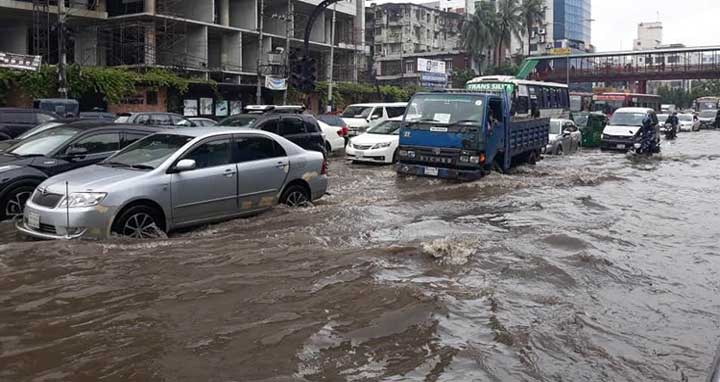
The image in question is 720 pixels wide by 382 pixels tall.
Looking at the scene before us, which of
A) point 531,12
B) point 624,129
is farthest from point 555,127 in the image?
point 531,12

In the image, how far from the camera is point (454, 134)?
14.7 metres

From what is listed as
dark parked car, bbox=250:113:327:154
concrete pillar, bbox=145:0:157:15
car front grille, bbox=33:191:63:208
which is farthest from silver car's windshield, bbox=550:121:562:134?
concrete pillar, bbox=145:0:157:15

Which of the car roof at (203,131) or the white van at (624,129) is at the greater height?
the white van at (624,129)

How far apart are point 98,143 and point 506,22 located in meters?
70.6

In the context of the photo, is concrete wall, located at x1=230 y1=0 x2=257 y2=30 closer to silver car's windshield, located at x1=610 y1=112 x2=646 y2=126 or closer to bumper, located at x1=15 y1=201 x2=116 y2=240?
silver car's windshield, located at x1=610 y1=112 x2=646 y2=126

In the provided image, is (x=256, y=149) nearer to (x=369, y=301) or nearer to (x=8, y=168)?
(x=8, y=168)

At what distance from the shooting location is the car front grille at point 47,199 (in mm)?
7652

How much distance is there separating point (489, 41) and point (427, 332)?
72934mm

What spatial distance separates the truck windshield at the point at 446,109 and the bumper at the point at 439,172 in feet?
3.43

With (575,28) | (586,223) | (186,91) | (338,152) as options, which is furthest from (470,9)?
(586,223)

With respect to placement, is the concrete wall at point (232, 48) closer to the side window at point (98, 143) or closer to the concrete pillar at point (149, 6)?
the concrete pillar at point (149, 6)

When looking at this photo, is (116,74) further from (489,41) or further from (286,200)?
(489,41)

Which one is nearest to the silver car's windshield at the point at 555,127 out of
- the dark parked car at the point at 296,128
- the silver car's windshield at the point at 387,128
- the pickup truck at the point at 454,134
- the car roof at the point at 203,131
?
Answer: the silver car's windshield at the point at 387,128

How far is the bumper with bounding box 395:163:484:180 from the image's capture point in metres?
14.7
